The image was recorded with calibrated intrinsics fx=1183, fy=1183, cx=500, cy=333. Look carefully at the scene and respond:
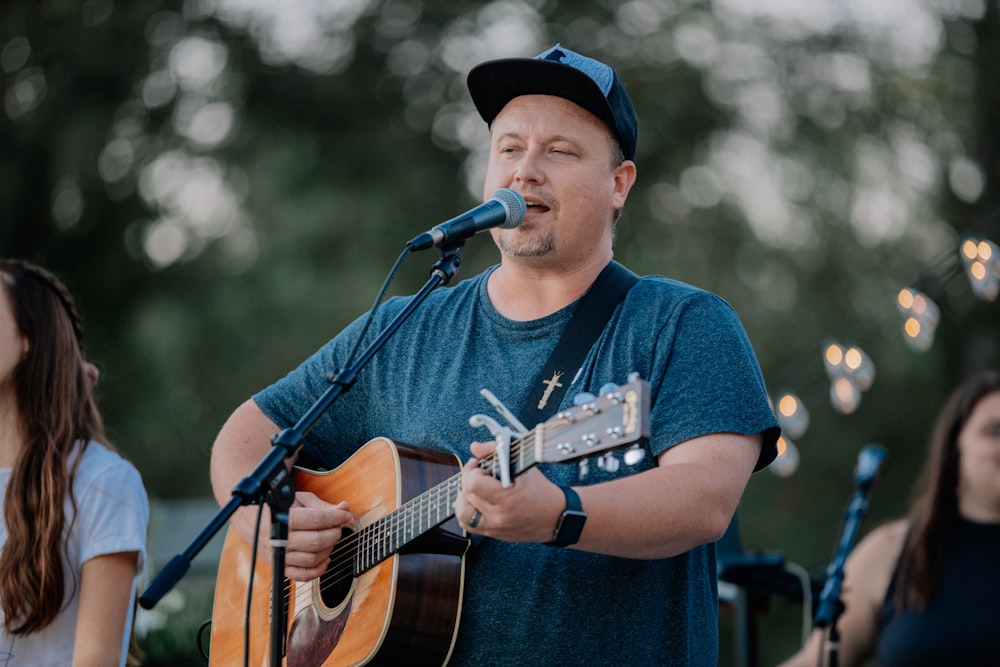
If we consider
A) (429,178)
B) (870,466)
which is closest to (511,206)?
(870,466)

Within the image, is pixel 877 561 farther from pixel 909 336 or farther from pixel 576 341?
pixel 576 341

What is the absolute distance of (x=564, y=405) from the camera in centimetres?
277

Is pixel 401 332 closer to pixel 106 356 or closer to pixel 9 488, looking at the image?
pixel 9 488

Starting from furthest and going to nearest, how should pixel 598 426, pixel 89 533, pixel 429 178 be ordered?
pixel 429 178
pixel 89 533
pixel 598 426

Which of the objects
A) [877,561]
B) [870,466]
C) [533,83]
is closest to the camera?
[533,83]

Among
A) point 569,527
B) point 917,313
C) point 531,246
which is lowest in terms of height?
point 569,527

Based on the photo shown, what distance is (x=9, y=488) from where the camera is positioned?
11.7ft

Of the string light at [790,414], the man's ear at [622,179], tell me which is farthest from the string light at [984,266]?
the man's ear at [622,179]

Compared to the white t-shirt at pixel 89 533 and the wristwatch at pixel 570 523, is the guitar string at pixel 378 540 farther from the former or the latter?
the white t-shirt at pixel 89 533

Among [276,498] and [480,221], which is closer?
[276,498]

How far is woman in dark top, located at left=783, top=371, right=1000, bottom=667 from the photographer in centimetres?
439

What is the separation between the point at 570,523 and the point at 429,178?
8529 millimetres

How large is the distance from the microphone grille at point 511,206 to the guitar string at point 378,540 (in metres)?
0.64

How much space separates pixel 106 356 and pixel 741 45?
A: 243 inches
